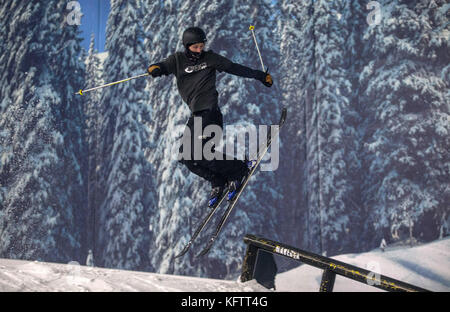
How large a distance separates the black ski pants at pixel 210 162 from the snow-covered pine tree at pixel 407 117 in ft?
29.1

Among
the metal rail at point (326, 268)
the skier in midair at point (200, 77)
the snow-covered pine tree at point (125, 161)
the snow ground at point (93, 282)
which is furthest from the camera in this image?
the snow-covered pine tree at point (125, 161)

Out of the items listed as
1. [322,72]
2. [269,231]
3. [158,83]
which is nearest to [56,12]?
[158,83]

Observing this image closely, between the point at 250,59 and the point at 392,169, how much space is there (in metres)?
5.42

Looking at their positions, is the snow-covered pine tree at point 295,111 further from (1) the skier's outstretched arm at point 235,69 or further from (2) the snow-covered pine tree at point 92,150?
(1) the skier's outstretched arm at point 235,69

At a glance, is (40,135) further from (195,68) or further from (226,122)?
(195,68)

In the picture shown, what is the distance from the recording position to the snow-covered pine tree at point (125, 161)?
13.2 metres

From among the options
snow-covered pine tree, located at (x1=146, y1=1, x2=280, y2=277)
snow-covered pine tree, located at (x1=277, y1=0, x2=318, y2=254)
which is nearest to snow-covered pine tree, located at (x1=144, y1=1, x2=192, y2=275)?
snow-covered pine tree, located at (x1=146, y1=1, x2=280, y2=277)

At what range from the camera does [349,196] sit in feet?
40.7

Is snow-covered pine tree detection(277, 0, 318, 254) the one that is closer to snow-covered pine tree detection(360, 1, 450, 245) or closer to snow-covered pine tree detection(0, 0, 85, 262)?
snow-covered pine tree detection(360, 1, 450, 245)

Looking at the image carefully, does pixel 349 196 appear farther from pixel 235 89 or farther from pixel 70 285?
pixel 70 285

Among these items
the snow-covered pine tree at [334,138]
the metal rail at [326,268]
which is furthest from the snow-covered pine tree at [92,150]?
the metal rail at [326,268]

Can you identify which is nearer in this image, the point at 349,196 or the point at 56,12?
the point at 349,196

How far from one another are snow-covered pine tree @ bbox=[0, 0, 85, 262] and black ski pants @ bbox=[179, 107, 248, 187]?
10.4 meters

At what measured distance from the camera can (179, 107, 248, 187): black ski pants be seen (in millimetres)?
3492
